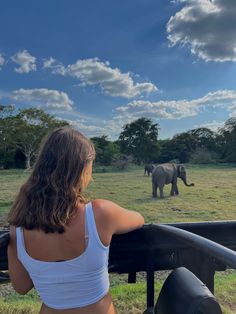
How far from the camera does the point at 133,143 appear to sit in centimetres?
4831

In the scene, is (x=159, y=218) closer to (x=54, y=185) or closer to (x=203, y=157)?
(x=54, y=185)

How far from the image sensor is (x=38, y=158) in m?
1.60

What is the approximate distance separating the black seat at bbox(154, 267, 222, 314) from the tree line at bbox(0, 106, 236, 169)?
118 feet

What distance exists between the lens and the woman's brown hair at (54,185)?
1.48 meters

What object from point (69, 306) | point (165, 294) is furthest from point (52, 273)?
point (165, 294)

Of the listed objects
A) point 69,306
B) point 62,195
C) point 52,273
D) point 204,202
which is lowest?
point 204,202

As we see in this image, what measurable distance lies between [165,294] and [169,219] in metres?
7.66

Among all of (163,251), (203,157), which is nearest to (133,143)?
(203,157)

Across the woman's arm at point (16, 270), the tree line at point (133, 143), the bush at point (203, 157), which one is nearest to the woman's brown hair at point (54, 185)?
the woman's arm at point (16, 270)

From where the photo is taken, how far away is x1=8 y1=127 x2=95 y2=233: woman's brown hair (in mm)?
1479

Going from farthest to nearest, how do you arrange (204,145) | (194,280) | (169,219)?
(204,145), (169,219), (194,280)

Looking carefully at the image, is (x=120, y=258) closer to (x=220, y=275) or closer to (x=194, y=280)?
(x=194, y=280)

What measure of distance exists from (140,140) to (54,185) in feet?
152

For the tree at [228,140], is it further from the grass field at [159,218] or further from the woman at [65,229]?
the woman at [65,229]
